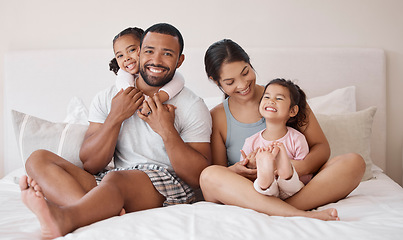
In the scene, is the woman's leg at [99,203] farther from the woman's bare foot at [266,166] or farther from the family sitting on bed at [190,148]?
the woman's bare foot at [266,166]

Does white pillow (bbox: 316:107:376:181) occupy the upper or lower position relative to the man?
lower

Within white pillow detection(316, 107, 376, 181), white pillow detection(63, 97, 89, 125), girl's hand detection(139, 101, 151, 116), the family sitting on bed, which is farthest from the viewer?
white pillow detection(63, 97, 89, 125)

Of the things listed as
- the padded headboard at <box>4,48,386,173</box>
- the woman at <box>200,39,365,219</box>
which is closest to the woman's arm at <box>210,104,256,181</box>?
the woman at <box>200,39,365,219</box>

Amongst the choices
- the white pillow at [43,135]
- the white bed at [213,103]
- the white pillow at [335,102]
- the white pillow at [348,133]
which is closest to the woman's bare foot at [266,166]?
the white bed at [213,103]

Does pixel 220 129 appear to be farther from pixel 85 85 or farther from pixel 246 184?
pixel 85 85

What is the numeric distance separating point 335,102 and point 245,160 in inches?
36.3

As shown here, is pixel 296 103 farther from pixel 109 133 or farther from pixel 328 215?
pixel 109 133

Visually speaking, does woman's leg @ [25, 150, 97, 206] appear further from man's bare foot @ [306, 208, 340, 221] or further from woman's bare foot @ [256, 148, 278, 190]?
man's bare foot @ [306, 208, 340, 221]

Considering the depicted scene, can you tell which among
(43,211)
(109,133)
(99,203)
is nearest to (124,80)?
(109,133)

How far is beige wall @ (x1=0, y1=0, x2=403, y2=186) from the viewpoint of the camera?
2.45 m

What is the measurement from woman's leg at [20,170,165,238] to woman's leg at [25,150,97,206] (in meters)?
0.13

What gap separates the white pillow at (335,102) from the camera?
218 centimetres

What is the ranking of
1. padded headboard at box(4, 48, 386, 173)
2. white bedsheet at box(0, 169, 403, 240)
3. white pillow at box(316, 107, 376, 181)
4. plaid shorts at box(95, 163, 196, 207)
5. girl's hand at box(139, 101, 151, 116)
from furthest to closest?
padded headboard at box(4, 48, 386, 173) → white pillow at box(316, 107, 376, 181) → girl's hand at box(139, 101, 151, 116) → plaid shorts at box(95, 163, 196, 207) → white bedsheet at box(0, 169, 403, 240)

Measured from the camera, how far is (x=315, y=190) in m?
1.40
